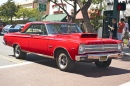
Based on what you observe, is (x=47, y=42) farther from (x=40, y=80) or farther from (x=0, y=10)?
(x=0, y=10)

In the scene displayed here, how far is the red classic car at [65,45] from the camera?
26.9ft

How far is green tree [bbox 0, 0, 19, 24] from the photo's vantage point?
1907 inches

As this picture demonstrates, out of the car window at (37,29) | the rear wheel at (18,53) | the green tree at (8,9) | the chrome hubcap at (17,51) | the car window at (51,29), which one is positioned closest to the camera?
the car window at (51,29)

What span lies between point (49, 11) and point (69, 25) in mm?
30868

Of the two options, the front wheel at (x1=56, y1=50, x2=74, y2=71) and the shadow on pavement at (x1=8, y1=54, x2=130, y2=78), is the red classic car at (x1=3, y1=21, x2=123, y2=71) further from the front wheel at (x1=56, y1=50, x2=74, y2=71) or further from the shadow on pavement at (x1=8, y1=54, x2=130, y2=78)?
the shadow on pavement at (x1=8, y1=54, x2=130, y2=78)

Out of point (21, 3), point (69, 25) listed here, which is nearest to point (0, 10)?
point (21, 3)

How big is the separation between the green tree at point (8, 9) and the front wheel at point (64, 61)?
41148 mm

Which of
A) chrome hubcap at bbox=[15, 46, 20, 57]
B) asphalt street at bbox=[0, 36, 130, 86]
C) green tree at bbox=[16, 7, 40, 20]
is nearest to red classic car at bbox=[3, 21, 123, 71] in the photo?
chrome hubcap at bbox=[15, 46, 20, 57]

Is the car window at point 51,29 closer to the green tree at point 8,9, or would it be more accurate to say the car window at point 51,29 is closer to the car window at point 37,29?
the car window at point 37,29

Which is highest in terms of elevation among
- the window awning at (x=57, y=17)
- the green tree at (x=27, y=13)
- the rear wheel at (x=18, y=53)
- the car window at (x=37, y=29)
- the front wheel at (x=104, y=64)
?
the green tree at (x=27, y=13)

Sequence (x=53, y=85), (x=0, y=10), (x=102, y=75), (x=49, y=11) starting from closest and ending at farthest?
(x=53, y=85) < (x=102, y=75) < (x=49, y=11) < (x=0, y=10)

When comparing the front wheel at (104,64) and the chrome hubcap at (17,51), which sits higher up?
the chrome hubcap at (17,51)

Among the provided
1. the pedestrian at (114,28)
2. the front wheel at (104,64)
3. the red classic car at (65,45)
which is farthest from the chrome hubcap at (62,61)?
the pedestrian at (114,28)

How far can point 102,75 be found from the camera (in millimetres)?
8258
